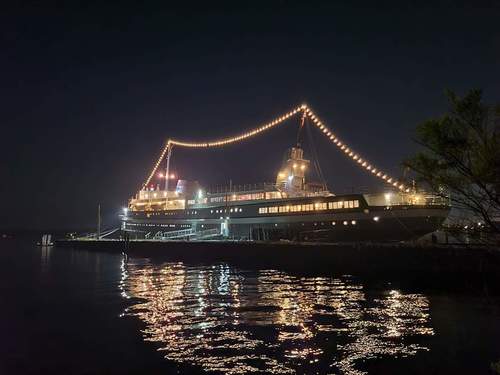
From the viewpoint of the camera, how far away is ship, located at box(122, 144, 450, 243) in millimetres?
37906

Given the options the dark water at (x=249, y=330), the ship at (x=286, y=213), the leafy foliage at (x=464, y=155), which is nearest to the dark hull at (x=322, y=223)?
the ship at (x=286, y=213)

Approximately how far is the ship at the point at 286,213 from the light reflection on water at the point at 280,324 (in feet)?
28.8

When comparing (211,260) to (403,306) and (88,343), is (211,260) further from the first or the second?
(88,343)

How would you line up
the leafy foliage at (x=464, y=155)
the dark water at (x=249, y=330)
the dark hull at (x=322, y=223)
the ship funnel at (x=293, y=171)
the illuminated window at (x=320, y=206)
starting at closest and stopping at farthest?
the leafy foliage at (x=464, y=155) < the dark water at (x=249, y=330) < the dark hull at (x=322, y=223) < the illuminated window at (x=320, y=206) < the ship funnel at (x=293, y=171)

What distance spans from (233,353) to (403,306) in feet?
31.8

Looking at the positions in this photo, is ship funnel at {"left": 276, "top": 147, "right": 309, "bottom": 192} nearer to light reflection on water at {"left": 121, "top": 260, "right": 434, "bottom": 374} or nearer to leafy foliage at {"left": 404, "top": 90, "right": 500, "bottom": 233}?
light reflection on water at {"left": 121, "top": 260, "right": 434, "bottom": 374}

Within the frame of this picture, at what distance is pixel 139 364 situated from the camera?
383 inches

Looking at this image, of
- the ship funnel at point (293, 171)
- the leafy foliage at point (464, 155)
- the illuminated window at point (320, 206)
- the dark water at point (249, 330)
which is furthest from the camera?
the ship funnel at point (293, 171)

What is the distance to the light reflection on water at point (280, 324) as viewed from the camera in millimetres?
Answer: 9883

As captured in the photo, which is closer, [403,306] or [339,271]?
[403,306]

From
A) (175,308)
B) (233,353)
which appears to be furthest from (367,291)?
(233,353)

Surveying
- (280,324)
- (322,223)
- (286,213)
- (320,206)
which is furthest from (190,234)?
(280,324)

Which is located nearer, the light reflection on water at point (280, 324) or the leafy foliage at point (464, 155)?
the leafy foliage at point (464, 155)

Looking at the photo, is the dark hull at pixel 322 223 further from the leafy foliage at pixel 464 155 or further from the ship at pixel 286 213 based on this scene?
the leafy foliage at pixel 464 155
